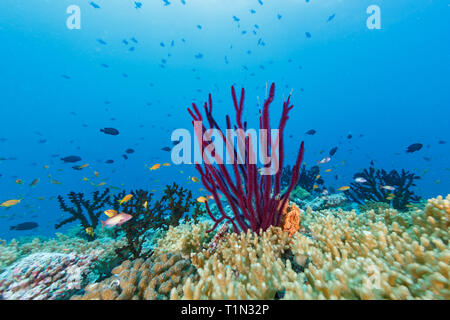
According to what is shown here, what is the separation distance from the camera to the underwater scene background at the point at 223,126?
2098mm

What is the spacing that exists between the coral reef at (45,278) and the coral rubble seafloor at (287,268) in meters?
0.01

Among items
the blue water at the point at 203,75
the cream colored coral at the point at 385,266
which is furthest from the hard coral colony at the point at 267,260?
the blue water at the point at 203,75

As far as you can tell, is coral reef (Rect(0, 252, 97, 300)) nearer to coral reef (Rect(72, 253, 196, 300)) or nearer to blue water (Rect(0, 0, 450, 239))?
coral reef (Rect(72, 253, 196, 300))

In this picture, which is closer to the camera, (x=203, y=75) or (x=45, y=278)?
(x=45, y=278)

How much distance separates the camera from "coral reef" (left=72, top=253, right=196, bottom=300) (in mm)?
2049

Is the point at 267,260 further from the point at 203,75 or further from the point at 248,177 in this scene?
the point at 203,75

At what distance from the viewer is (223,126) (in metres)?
63.8

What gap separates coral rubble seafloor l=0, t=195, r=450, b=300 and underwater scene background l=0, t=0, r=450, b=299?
0.02 meters

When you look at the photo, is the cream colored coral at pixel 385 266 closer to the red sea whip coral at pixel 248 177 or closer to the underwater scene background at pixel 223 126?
the underwater scene background at pixel 223 126

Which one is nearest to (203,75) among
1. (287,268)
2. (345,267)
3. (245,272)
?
(245,272)

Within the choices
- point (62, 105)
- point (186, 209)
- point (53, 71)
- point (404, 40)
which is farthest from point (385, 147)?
point (62, 105)

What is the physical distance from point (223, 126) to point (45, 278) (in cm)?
6237
